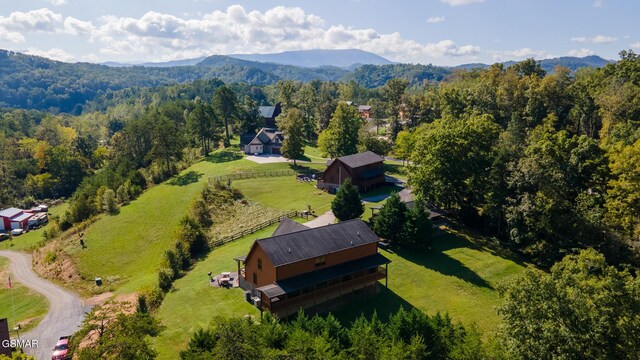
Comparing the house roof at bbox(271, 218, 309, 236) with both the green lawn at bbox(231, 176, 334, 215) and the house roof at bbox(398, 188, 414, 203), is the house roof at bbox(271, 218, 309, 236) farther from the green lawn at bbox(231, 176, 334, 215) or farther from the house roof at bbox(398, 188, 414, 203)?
the house roof at bbox(398, 188, 414, 203)

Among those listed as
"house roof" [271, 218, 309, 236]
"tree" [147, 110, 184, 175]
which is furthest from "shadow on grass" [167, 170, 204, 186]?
"house roof" [271, 218, 309, 236]

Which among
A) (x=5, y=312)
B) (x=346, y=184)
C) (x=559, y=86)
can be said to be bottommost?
(x=5, y=312)

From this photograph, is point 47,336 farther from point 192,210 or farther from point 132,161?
point 132,161

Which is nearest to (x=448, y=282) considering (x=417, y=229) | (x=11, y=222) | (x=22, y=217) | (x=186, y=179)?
(x=417, y=229)

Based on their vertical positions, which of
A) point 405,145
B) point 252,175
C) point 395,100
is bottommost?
point 252,175

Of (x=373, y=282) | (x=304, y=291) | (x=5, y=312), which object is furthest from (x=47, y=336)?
(x=373, y=282)

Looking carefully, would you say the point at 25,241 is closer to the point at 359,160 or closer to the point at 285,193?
the point at 285,193
